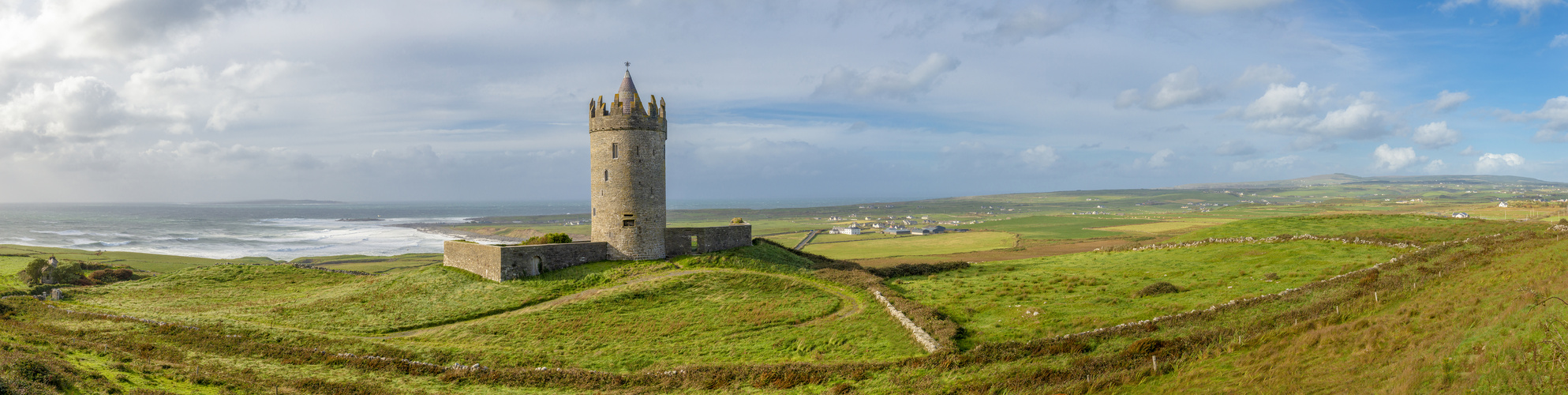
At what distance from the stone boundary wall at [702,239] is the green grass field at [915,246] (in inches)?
1730

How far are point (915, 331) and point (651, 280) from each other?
13307 mm

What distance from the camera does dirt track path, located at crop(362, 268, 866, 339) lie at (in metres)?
23.5

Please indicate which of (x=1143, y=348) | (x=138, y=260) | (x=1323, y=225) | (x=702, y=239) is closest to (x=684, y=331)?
(x=702, y=239)

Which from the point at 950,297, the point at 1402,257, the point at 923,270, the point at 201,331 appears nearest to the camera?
the point at 201,331

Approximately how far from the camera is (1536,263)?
17.7 meters

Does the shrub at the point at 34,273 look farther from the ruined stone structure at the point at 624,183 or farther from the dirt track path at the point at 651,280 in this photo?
the dirt track path at the point at 651,280

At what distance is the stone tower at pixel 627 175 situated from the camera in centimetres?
3262

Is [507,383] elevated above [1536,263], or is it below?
below

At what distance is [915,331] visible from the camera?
19719 mm

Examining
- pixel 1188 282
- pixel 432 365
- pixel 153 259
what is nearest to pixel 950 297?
pixel 1188 282

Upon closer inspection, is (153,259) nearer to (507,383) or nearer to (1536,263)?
(507,383)

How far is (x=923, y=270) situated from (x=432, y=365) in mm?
25474

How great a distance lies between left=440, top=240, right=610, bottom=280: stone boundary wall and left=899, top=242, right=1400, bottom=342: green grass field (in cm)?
1567

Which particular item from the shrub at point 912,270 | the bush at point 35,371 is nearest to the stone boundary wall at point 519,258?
the shrub at point 912,270
